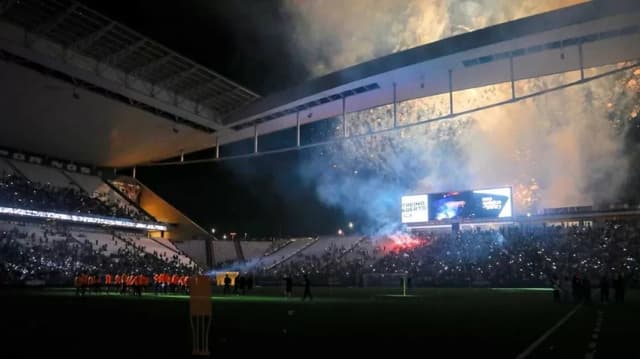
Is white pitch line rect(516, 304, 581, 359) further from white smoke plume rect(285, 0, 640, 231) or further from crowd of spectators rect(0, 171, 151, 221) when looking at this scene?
crowd of spectators rect(0, 171, 151, 221)

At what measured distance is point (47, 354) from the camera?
9484 millimetres

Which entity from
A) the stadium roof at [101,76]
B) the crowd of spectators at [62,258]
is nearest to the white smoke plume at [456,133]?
the stadium roof at [101,76]

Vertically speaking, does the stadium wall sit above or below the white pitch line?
above

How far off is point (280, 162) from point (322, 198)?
18.4 feet

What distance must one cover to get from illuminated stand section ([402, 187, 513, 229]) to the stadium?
0.60ft

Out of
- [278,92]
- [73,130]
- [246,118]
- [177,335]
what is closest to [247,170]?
[73,130]

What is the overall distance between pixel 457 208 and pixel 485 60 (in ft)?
87.4

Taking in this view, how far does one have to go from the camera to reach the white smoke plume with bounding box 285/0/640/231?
77.3ft

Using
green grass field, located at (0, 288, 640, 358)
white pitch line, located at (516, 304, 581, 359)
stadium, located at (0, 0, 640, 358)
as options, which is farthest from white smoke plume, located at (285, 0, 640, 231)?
white pitch line, located at (516, 304, 581, 359)

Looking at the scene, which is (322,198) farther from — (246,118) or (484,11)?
(484,11)

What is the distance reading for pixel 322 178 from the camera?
5722cm

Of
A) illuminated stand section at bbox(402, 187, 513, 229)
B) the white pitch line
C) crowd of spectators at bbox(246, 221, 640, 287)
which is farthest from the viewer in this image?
illuminated stand section at bbox(402, 187, 513, 229)

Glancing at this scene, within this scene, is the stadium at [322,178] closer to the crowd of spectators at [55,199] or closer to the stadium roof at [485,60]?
the stadium roof at [485,60]

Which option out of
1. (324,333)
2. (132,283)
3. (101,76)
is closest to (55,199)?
(132,283)
